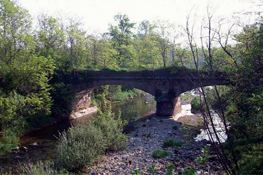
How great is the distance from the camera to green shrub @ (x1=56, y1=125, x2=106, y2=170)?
362 inches

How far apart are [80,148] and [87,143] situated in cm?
40

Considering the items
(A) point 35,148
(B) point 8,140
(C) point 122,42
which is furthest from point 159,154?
(C) point 122,42

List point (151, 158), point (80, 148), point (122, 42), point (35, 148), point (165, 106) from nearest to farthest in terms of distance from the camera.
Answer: point (80, 148) < point (151, 158) < point (35, 148) < point (165, 106) < point (122, 42)

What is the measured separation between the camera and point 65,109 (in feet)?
80.5

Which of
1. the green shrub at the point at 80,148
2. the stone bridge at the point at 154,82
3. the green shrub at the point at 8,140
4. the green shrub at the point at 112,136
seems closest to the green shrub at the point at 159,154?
the green shrub at the point at 112,136

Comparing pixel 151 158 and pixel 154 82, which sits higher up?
pixel 154 82

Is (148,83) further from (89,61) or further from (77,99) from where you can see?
(89,61)

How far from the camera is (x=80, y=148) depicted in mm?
9758

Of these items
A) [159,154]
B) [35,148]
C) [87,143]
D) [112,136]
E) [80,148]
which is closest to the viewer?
[80,148]

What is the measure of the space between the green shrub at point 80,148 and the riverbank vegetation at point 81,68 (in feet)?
1.39

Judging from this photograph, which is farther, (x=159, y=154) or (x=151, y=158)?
(x=159, y=154)

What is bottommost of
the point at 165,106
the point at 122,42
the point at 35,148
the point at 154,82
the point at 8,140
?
the point at 35,148

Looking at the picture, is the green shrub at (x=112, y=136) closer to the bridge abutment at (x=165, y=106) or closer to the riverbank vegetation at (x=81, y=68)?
the riverbank vegetation at (x=81, y=68)

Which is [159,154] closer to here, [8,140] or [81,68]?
[8,140]
